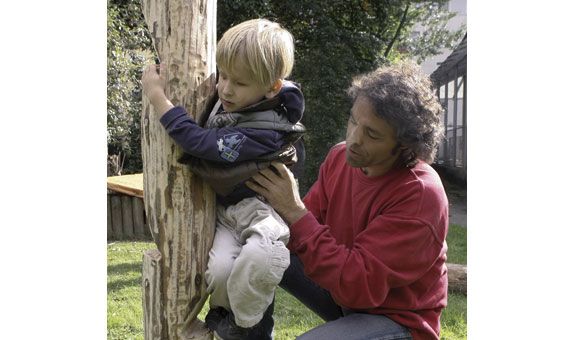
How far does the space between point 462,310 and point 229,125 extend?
289 cm

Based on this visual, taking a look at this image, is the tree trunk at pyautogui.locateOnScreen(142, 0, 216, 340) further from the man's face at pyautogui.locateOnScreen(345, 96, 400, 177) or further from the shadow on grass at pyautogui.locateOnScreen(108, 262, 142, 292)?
the shadow on grass at pyautogui.locateOnScreen(108, 262, 142, 292)

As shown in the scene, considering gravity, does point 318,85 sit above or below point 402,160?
above

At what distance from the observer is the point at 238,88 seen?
173 cm

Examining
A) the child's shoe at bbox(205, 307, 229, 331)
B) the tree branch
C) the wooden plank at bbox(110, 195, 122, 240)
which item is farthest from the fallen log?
the tree branch

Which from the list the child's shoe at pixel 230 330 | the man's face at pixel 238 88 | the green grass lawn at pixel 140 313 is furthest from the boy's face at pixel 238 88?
the green grass lawn at pixel 140 313

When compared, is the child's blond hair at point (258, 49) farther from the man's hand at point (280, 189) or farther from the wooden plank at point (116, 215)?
the wooden plank at point (116, 215)

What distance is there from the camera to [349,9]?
28.9 ft

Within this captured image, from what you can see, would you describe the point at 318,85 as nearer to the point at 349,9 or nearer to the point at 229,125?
the point at 349,9

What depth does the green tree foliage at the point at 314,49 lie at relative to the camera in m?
6.77

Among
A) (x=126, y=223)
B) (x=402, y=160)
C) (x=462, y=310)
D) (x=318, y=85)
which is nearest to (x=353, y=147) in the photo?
(x=402, y=160)

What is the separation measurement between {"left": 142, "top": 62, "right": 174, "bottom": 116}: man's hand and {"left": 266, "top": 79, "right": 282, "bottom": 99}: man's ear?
1.15ft

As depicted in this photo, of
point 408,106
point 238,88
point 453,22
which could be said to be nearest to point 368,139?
point 408,106

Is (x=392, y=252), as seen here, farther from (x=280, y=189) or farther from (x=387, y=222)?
(x=280, y=189)

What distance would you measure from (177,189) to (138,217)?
504cm
